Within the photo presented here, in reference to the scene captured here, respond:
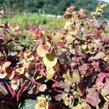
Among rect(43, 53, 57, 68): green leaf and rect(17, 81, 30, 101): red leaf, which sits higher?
rect(43, 53, 57, 68): green leaf

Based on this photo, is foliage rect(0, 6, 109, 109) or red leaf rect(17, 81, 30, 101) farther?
red leaf rect(17, 81, 30, 101)

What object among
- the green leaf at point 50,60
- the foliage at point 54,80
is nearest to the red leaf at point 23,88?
the foliage at point 54,80

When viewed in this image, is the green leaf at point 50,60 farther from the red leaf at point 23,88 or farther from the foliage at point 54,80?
the red leaf at point 23,88

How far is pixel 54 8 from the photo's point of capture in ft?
100

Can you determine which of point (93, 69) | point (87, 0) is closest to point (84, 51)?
point (93, 69)

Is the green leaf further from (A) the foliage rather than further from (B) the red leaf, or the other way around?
(B) the red leaf

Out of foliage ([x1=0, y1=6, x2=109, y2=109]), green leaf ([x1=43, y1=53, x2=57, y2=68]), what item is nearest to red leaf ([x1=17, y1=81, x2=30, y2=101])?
foliage ([x1=0, y1=6, x2=109, y2=109])

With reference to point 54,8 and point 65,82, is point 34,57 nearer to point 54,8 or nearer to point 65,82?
point 65,82

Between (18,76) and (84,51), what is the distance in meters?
0.42

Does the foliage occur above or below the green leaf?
below

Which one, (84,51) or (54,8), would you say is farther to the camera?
(54,8)

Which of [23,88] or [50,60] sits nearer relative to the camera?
[50,60]

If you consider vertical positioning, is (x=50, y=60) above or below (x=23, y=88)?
above

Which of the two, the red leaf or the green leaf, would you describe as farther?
the red leaf
